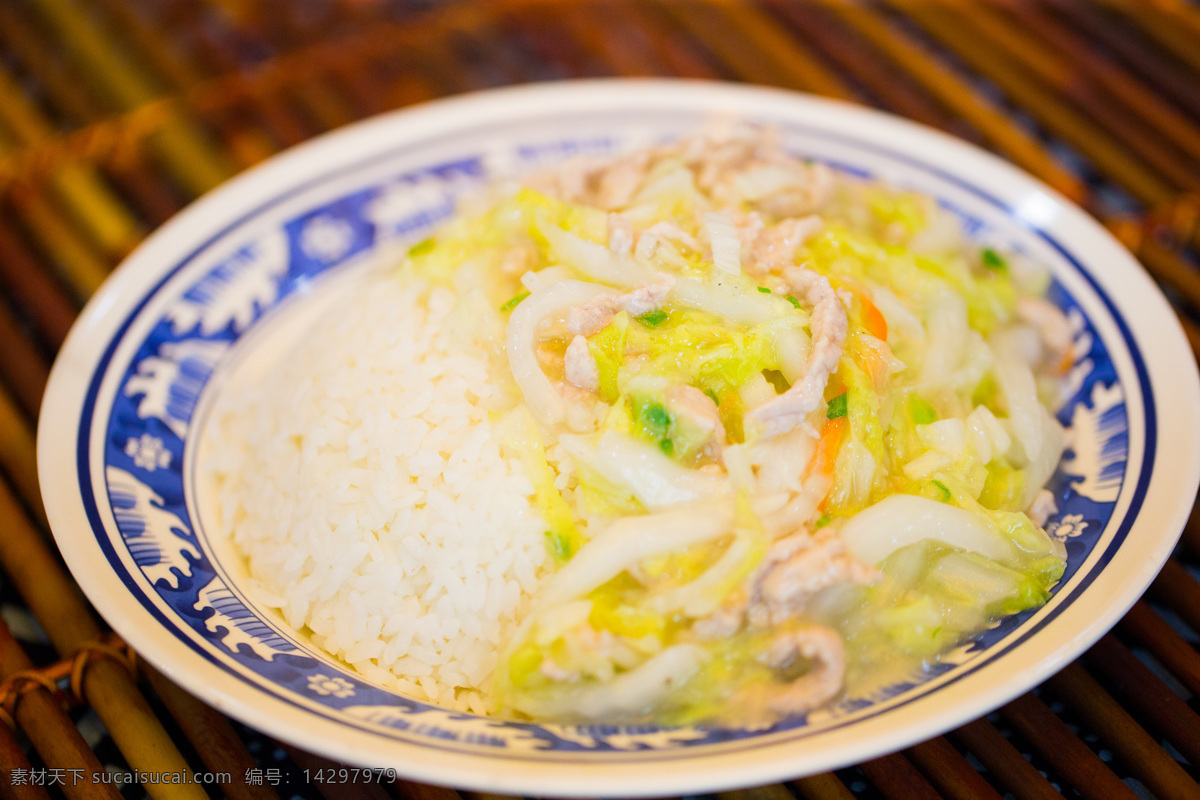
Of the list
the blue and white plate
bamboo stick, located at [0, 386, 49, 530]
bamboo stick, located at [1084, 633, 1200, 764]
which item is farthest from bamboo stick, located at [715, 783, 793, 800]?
bamboo stick, located at [0, 386, 49, 530]

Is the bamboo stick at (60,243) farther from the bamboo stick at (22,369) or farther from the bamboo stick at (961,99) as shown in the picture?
the bamboo stick at (961,99)

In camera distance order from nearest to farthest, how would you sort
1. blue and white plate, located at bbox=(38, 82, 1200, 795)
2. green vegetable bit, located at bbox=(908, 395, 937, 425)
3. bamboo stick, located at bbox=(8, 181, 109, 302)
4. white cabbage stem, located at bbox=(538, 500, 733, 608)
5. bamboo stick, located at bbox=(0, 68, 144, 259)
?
blue and white plate, located at bbox=(38, 82, 1200, 795), white cabbage stem, located at bbox=(538, 500, 733, 608), green vegetable bit, located at bbox=(908, 395, 937, 425), bamboo stick, located at bbox=(8, 181, 109, 302), bamboo stick, located at bbox=(0, 68, 144, 259)

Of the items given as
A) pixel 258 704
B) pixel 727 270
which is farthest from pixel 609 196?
pixel 258 704

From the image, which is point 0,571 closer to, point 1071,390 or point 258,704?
point 258,704

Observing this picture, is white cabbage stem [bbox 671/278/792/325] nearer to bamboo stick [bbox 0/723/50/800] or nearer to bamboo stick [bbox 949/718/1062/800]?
bamboo stick [bbox 949/718/1062/800]

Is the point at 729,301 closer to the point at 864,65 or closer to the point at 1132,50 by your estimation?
the point at 864,65

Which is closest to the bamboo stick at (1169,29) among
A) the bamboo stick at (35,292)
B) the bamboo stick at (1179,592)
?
the bamboo stick at (1179,592)
